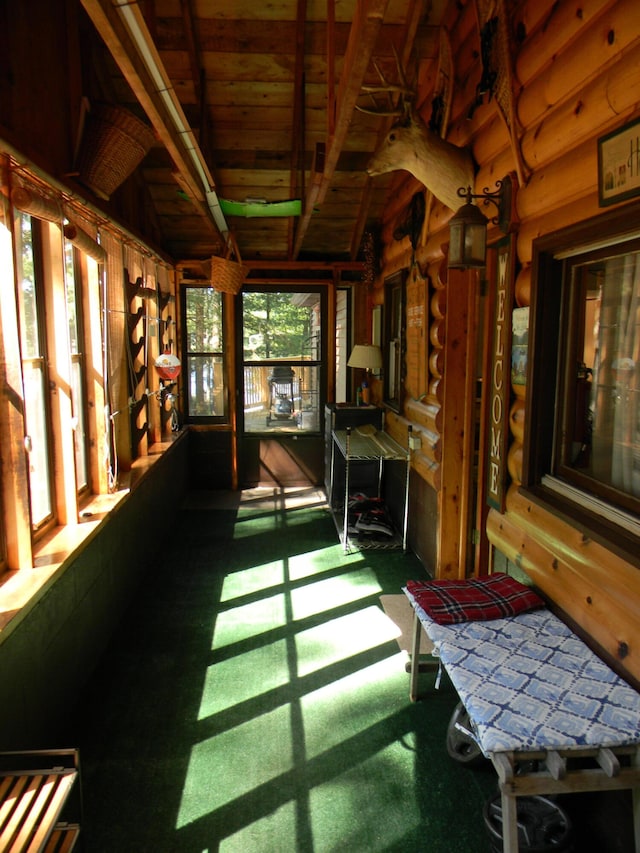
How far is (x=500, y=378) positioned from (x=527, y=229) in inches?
31.1

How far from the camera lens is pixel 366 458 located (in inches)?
212

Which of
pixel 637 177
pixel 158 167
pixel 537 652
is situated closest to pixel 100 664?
pixel 537 652

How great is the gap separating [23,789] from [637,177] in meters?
2.81

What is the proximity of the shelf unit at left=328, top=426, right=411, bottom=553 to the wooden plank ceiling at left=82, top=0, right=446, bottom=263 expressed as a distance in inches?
84.3

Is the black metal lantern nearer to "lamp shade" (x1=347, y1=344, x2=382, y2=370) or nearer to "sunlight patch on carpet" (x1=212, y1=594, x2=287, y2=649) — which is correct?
"sunlight patch on carpet" (x1=212, y1=594, x2=287, y2=649)

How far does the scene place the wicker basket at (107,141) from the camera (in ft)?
11.3

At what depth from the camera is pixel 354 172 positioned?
6168 millimetres

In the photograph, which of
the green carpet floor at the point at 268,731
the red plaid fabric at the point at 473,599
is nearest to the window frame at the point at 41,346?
the green carpet floor at the point at 268,731

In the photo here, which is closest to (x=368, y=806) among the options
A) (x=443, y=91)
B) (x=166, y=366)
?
(x=443, y=91)

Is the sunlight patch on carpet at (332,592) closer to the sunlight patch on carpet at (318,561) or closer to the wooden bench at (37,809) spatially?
the sunlight patch on carpet at (318,561)

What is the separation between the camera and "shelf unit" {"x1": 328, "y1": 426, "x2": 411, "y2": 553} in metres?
5.47

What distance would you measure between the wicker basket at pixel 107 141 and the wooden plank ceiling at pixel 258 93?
0.20m

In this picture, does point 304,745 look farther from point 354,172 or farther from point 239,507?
point 354,172

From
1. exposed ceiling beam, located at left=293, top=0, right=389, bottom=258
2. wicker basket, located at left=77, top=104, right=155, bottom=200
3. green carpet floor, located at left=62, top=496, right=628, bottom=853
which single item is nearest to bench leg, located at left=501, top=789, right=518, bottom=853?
green carpet floor, located at left=62, top=496, right=628, bottom=853
